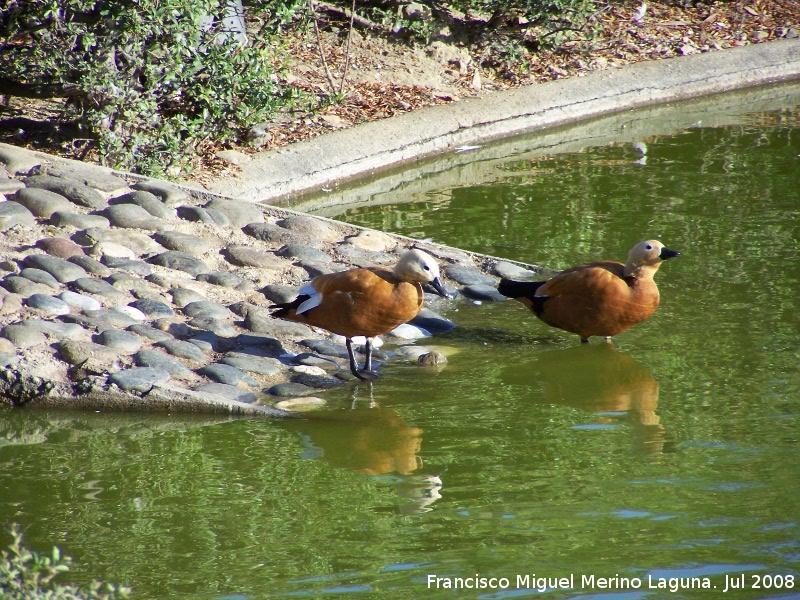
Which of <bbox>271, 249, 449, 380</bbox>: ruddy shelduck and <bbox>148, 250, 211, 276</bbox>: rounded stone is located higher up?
<bbox>271, 249, 449, 380</bbox>: ruddy shelduck

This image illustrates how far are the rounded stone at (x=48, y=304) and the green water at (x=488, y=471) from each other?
2.58 ft

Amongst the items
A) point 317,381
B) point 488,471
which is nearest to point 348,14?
point 317,381

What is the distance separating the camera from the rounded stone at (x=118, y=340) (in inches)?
206

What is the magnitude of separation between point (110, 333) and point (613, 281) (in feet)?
9.13

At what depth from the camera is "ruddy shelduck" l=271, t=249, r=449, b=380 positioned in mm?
5129

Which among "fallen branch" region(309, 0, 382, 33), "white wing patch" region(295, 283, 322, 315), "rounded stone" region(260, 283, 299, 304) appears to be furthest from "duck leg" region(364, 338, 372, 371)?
"fallen branch" region(309, 0, 382, 33)

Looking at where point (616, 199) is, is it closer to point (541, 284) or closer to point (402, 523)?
point (541, 284)

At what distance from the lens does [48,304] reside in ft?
17.9

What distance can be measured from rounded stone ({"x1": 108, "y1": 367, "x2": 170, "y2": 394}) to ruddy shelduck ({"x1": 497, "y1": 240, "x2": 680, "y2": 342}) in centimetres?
223

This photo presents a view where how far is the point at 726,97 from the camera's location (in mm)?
11836

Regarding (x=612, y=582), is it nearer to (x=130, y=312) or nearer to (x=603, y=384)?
(x=603, y=384)

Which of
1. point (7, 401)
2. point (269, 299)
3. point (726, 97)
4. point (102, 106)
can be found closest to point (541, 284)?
point (269, 299)

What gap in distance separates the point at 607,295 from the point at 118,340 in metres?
2.68

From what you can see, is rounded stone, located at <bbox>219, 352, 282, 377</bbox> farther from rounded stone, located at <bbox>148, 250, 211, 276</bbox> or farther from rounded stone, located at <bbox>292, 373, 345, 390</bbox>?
rounded stone, located at <bbox>148, 250, 211, 276</bbox>
